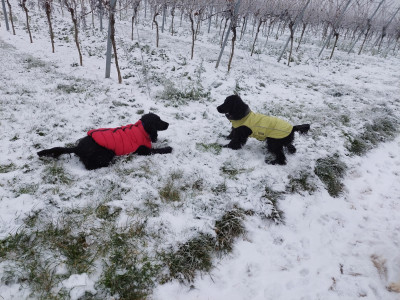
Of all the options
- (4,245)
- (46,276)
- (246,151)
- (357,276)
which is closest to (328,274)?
(357,276)

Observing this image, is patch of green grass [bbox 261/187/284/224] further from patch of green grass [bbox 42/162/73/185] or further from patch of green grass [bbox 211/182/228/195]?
patch of green grass [bbox 42/162/73/185]

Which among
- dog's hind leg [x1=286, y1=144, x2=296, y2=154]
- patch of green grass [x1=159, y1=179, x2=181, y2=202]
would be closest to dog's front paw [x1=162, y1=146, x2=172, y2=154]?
patch of green grass [x1=159, y1=179, x2=181, y2=202]

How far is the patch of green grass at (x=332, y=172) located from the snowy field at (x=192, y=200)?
76mm

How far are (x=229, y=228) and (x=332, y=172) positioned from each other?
247cm

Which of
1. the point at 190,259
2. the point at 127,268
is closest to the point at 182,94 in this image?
the point at 190,259

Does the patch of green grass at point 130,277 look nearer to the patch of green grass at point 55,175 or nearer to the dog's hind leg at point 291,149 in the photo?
the patch of green grass at point 55,175

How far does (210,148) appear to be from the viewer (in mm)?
4305

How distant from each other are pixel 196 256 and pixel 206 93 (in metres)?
5.21

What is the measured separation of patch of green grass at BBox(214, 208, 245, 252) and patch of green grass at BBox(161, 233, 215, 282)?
0.12 m

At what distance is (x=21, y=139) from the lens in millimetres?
3855

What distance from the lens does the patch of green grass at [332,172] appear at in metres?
3.71

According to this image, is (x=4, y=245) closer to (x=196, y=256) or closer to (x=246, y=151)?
(x=196, y=256)

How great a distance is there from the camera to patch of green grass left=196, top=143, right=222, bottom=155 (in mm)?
4245

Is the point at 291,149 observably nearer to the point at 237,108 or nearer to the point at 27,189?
the point at 237,108
